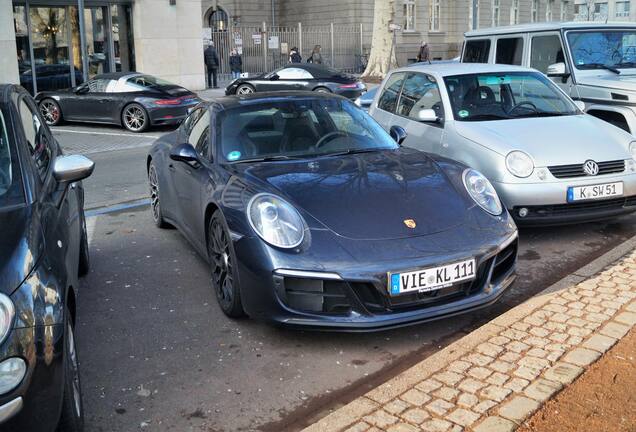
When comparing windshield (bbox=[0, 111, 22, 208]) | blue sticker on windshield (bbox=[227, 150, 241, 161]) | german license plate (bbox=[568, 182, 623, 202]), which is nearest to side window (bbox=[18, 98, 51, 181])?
windshield (bbox=[0, 111, 22, 208])

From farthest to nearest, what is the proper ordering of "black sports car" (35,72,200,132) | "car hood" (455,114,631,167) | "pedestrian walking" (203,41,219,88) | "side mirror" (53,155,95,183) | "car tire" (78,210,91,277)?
"pedestrian walking" (203,41,219,88)
"black sports car" (35,72,200,132)
"car hood" (455,114,631,167)
"car tire" (78,210,91,277)
"side mirror" (53,155,95,183)

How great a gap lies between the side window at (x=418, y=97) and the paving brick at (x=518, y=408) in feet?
13.8

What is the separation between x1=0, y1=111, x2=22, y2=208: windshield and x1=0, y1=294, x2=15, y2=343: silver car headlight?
0.79 metres

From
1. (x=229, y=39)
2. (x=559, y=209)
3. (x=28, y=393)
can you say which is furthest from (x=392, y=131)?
(x=229, y=39)

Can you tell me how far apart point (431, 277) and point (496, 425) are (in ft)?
3.52

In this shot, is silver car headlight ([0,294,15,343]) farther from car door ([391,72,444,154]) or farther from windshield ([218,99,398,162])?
car door ([391,72,444,154])

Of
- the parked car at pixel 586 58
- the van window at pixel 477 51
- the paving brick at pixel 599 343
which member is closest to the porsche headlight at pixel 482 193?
the paving brick at pixel 599 343

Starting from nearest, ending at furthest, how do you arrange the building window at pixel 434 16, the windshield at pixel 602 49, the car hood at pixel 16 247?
the car hood at pixel 16 247, the windshield at pixel 602 49, the building window at pixel 434 16

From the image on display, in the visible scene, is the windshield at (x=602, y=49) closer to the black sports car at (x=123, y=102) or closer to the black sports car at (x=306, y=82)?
the black sports car at (x=123, y=102)

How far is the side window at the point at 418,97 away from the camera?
725cm

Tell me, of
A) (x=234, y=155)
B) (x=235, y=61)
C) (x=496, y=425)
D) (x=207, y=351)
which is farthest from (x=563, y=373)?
(x=235, y=61)

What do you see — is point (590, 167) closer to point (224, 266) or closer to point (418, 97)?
point (418, 97)

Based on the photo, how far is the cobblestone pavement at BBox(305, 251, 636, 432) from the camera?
312cm

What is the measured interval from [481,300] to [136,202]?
5300mm
